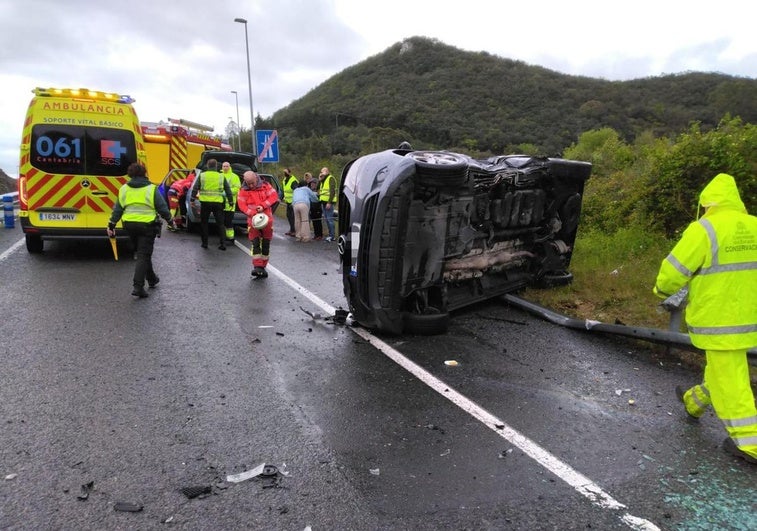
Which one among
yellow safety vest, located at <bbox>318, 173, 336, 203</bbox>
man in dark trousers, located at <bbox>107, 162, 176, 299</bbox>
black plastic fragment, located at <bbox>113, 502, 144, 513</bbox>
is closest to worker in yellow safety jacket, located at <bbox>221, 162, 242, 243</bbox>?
yellow safety vest, located at <bbox>318, 173, 336, 203</bbox>

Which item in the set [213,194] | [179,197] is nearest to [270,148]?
[179,197]

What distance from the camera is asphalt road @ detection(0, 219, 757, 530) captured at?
8.15ft

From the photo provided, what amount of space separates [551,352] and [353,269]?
205 centimetres

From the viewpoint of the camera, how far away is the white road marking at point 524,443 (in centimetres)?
254

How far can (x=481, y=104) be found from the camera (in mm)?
65250

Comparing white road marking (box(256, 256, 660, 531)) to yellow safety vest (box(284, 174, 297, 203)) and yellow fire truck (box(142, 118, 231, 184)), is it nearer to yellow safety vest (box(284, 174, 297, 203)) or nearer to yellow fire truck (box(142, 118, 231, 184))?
yellow safety vest (box(284, 174, 297, 203))

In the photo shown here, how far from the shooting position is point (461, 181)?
193 inches

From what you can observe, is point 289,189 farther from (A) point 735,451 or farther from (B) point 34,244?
(A) point 735,451

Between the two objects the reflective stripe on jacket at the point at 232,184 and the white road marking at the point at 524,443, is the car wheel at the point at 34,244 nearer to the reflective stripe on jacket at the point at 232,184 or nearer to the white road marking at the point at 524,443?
the reflective stripe on jacket at the point at 232,184

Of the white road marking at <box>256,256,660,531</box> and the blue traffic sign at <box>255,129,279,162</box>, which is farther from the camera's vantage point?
the blue traffic sign at <box>255,129,279,162</box>

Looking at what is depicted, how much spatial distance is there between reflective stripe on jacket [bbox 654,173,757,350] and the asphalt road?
2.38 feet

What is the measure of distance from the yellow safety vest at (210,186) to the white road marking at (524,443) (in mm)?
6190

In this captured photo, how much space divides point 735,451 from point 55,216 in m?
9.42

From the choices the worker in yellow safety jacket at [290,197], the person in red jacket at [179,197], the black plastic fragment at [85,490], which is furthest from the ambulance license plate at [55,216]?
the black plastic fragment at [85,490]
